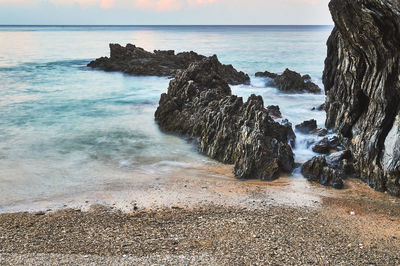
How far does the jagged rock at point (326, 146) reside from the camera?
38.5ft

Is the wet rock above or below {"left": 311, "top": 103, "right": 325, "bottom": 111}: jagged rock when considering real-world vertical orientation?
below

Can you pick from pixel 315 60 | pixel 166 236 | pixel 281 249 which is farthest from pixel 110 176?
pixel 315 60

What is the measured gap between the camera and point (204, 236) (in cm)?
679

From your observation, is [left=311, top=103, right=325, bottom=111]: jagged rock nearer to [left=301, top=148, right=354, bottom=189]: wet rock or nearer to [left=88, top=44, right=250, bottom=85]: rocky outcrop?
[left=301, top=148, right=354, bottom=189]: wet rock

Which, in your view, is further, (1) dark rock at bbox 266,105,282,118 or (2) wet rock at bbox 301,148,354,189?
(1) dark rock at bbox 266,105,282,118

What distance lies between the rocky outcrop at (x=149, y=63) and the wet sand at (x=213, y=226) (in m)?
17.3

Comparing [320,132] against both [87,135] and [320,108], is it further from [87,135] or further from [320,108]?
[87,135]

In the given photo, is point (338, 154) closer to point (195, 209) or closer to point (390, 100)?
point (390, 100)

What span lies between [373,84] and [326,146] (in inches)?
114

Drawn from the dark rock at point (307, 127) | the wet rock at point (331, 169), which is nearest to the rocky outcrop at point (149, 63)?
the dark rock at point (307, 127)

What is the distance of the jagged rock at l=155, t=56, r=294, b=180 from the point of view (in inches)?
405

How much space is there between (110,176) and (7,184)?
258 centimetres

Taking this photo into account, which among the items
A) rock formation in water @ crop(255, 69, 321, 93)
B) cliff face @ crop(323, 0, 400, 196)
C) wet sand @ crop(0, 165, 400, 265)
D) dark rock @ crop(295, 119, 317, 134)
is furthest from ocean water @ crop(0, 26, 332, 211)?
cliff face @ crop(323, 0, 400, 196)

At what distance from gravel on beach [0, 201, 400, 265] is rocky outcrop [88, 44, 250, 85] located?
18.5m
